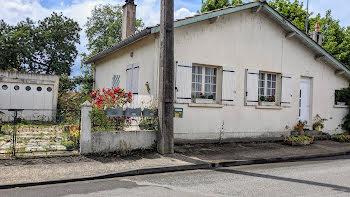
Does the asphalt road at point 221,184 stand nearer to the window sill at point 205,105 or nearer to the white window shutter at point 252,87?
the window sill at point 205,105

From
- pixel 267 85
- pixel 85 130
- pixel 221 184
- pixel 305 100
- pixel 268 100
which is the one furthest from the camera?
pixel 305 100

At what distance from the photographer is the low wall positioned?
7.83 m

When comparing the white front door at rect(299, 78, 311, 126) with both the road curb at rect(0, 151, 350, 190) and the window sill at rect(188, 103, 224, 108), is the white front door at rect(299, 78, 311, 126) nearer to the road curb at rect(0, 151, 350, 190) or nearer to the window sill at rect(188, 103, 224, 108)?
the road curb at rect(0, 151, 350, 190)

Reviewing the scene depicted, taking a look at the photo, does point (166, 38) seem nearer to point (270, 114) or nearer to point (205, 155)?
point (205, 155)

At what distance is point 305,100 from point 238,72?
407 centimetres

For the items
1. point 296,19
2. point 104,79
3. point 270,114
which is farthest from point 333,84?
point 296,19

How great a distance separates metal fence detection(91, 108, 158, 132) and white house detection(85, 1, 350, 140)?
116cm

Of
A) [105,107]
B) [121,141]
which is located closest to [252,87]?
[121,141]

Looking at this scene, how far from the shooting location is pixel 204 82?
1055cm

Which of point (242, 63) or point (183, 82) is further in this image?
point (242, 63)

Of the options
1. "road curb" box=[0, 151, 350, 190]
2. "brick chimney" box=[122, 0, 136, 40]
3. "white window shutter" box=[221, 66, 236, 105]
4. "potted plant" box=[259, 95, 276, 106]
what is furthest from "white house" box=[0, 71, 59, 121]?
"potted plant" box=[259, 95, 276, 106]

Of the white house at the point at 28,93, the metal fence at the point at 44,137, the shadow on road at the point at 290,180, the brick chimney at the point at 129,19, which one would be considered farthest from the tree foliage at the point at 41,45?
the shadow on road at the point at 290,180

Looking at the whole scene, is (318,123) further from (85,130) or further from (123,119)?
(85,130)

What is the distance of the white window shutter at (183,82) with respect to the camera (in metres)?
9.70
